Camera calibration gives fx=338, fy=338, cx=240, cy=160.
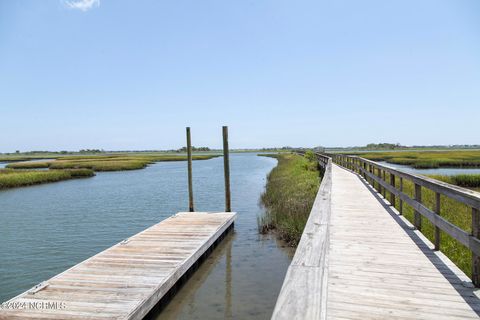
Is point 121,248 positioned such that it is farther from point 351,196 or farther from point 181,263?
point 351,196

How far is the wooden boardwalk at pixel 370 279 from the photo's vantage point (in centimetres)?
306

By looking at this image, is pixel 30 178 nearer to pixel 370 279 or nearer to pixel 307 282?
pixel 370 279

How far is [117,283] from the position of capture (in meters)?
6.05

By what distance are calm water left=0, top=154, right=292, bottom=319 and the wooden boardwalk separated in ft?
7.58

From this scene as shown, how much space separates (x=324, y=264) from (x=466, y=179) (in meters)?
24.0

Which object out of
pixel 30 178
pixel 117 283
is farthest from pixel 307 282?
pixel 30 178

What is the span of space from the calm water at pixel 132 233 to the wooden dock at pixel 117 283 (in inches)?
29.7

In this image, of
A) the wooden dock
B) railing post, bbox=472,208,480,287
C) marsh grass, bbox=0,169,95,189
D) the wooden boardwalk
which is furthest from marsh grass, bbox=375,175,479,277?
marsh grass, bbox=0,169,95,189

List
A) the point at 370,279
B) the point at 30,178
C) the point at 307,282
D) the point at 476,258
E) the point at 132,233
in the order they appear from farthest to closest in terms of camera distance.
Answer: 1. the point at 30,178
2. the point at 132,233
3. the point at 370,279
4. the point at 476,258
5. the point at 307,282

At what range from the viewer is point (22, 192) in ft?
83.5

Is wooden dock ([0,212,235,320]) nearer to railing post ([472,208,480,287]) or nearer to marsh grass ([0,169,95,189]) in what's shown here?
railing post ([472,208,480,287])

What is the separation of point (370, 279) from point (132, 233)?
10264 mm

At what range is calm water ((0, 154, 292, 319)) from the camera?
7117 millimetres

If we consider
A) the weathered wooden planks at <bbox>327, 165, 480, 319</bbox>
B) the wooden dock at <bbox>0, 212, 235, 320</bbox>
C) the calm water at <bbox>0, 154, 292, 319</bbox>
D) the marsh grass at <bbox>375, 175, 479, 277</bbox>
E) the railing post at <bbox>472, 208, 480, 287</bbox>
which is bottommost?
the calm water at <bbox>0, 154, 292, 319</bbox>
